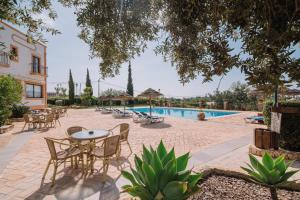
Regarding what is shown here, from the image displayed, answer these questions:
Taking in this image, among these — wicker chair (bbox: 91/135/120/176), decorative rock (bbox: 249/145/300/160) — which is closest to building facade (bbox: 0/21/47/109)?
wicker chair (bbox: 91/135/120/176)

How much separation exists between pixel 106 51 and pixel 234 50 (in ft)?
5.51

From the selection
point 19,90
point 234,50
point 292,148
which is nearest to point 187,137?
point 292,148

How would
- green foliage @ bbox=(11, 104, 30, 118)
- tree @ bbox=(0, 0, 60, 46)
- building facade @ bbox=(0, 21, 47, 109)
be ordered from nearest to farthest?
tree @ bbox=(0, 0, 60, 46) → green foliage @ bbox=(11, 104, 30, 118) → building facade @ bbox=(0, 21, 47, 109)

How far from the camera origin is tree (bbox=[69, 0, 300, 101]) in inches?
59.4

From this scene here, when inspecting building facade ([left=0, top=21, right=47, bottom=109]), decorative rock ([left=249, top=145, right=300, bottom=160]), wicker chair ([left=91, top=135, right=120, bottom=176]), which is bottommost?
decorative rock ([left=249, top=145, right=300, bottom=160])

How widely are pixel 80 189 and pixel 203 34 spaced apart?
11.7ft

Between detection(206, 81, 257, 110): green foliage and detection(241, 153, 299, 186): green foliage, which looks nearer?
detection(241, 153, 299, 186): green foliage

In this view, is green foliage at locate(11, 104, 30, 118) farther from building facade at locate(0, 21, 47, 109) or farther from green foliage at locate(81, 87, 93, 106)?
green foliage at locate(81, 87, 93, 106)

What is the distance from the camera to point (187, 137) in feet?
27.7

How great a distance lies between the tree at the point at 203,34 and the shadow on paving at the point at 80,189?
2.26m

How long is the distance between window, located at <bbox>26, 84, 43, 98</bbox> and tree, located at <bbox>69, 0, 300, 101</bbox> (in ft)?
63.7

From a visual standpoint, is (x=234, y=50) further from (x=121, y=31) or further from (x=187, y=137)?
(x=187, y=137)

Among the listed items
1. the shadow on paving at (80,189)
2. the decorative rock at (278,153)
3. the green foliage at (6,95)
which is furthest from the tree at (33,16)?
the green foliage at (6,95)

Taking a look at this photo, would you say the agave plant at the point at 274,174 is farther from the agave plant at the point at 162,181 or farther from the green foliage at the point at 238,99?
the green foliage at the point at 238,99
